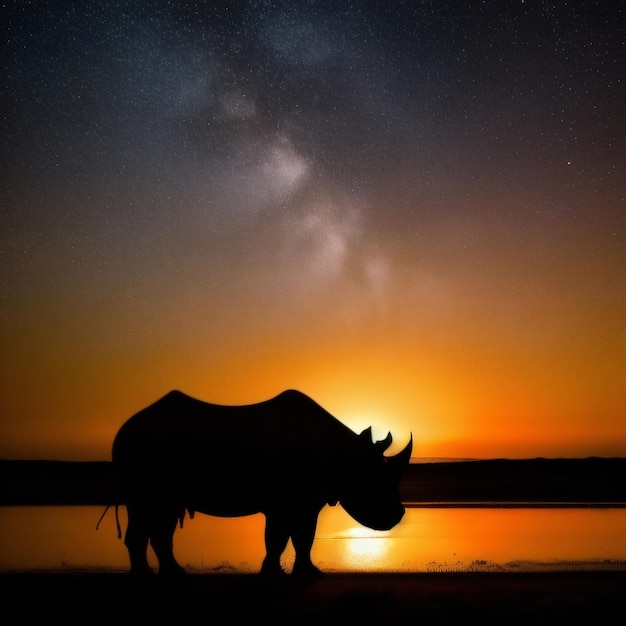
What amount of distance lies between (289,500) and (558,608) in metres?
3.63

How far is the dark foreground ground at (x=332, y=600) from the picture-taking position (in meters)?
7.00

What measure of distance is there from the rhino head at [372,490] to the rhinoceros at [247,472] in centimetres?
2

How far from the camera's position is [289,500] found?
29.7 ft

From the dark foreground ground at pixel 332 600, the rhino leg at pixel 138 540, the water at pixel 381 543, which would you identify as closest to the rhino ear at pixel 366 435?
the dark foreground ground at pixel 332 600

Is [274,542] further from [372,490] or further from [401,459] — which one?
[401,459]

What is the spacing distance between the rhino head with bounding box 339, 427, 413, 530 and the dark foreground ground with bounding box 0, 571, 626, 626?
2.92 ft

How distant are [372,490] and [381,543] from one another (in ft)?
22.8

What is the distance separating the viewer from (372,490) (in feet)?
32.3

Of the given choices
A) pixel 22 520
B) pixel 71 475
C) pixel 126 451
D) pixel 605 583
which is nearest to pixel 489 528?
pixel 605 583

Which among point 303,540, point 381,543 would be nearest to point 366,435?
point 303,540

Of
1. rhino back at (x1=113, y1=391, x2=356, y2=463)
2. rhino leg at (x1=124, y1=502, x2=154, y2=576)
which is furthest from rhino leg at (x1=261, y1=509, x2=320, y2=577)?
rhino leg at (x1=124, y1=502, x2=154, y2=576)

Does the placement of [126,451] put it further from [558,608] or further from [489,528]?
[489,528]

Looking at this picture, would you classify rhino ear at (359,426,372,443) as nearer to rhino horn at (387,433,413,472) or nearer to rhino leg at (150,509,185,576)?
rhino horn at (387,433,413,472)

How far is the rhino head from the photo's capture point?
9.83 meters
